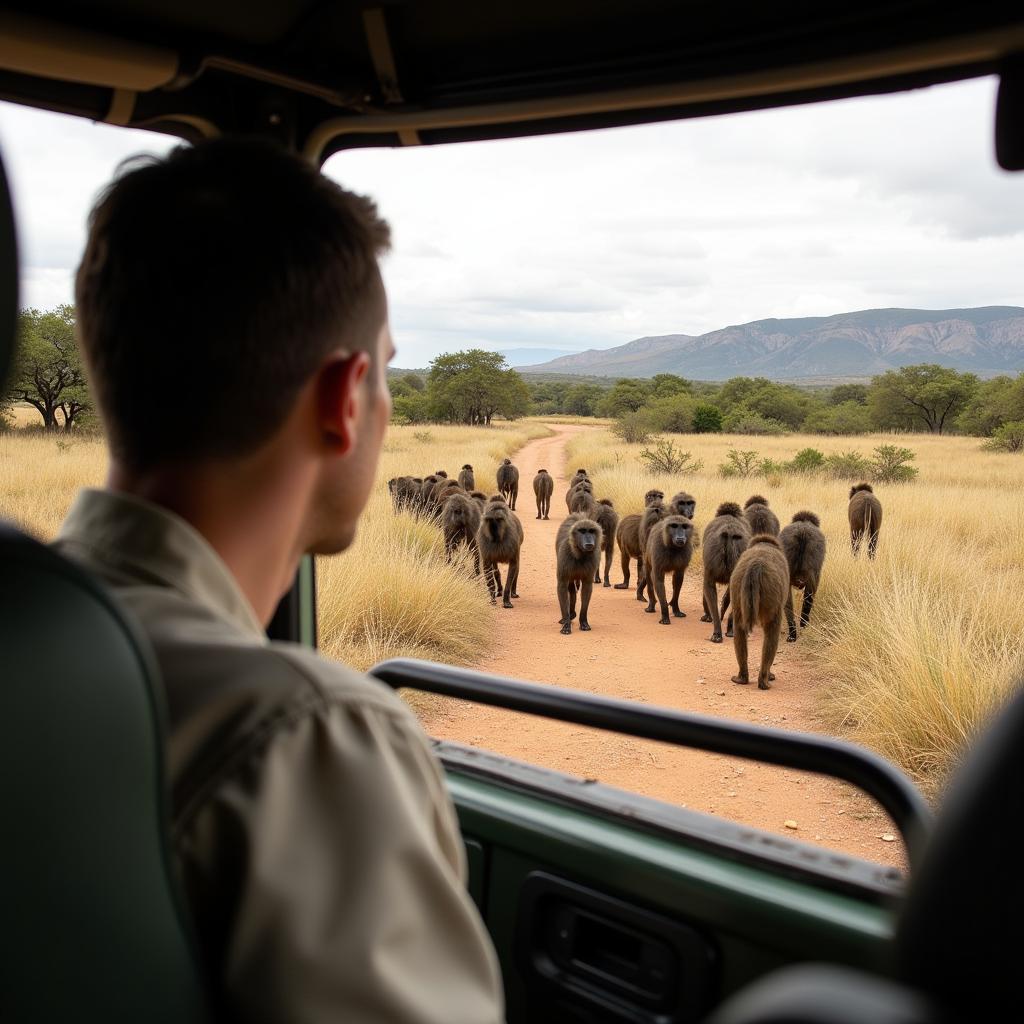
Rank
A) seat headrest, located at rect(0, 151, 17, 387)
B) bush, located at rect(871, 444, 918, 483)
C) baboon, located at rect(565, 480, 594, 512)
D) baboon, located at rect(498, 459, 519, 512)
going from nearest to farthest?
seat headrest, located at rect(0, 151, 17, 387) < baboon, located at rect(565, 480, 594, 512) < bush, located at rect(871, 444, 918, 483) < baboon, located at rect(498, 459, 519, 512)

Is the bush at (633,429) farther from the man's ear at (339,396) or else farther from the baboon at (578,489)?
the man's ear at (339,396)

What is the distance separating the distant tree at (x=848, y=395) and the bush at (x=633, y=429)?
215 inches

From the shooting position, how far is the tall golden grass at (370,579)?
176 inches

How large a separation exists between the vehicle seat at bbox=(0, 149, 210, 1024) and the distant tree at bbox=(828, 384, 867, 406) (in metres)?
25.1

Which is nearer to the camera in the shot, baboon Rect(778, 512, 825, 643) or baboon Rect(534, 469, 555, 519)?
baboon Rect(778, 512, 825, 643)

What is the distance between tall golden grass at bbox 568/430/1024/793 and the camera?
11.0ft

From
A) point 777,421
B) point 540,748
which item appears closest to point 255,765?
point 540,748

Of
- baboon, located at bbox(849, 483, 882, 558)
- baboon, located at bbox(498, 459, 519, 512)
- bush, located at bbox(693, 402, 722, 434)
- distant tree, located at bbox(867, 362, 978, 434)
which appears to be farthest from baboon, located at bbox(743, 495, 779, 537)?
bush, located at bbox(693, 402, 722, 434)

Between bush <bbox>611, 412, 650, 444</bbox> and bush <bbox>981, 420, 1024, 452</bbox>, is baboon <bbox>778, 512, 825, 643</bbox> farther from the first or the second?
bush <bbox>611, 412, 650, 444</bbox>

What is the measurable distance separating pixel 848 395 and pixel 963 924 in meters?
29.2

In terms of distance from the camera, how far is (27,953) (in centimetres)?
66

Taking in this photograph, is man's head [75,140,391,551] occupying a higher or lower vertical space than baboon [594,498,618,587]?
higher

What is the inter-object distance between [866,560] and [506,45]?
5.99 meters

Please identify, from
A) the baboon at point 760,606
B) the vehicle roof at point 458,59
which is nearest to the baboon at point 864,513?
the baboon at point 760,606
